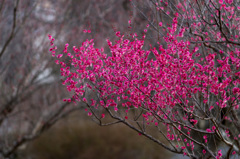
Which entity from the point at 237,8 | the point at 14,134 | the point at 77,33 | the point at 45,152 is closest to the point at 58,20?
the point at 77,33

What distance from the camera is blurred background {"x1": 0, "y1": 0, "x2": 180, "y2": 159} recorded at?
361 inches

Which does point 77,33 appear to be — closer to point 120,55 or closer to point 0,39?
point 0,39

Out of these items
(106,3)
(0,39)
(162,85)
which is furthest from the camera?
(106,3)

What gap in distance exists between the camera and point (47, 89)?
1197cm

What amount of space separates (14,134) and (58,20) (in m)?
4.66

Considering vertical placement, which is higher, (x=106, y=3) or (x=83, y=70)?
(x=106, y=3)

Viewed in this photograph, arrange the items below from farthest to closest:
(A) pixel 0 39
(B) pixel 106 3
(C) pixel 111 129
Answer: (C) pixel 111 129 < (B) pixel 106 3 < (A) pixel 0 39

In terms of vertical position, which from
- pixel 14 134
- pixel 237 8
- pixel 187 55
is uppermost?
pixel 237 8

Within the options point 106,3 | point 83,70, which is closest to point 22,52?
point 106,3

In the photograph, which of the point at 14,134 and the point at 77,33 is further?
the point at 14,134

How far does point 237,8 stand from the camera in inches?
153

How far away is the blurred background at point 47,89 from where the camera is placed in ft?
30.1

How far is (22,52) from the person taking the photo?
33.3ft

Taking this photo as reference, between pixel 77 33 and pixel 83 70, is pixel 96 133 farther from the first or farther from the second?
pixel 83 70
